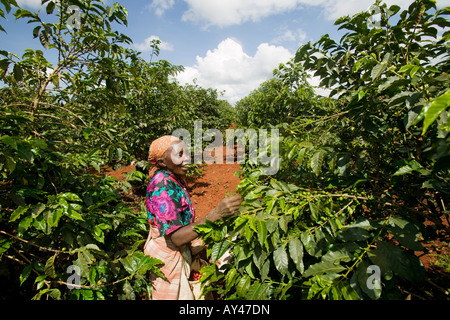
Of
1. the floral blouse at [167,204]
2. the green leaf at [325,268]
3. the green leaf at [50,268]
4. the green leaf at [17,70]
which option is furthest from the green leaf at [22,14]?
the green leaf at [325,268]

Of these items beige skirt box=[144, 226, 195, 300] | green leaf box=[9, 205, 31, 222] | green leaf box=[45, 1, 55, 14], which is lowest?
beige skirt box=[144, 226, 195, 300]

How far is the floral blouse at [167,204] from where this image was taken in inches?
65.4

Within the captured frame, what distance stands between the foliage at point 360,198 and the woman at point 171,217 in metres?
0.33

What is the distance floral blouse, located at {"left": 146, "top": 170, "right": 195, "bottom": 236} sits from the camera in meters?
1.66

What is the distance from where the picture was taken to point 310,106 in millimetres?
2287

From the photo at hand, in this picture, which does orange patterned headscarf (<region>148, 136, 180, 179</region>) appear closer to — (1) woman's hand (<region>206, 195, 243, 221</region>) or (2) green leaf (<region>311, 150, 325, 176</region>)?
(1) woman's hand (<region>206, 195, 243, 221</region>)

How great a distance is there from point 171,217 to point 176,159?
0.57 meters

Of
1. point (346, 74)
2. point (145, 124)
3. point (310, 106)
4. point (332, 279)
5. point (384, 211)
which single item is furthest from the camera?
point (145, 124)

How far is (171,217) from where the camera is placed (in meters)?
1.67

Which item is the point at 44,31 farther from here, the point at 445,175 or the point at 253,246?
the point at 445,175

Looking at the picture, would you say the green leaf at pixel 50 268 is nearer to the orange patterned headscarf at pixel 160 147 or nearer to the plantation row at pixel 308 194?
the plantation row at pixel 308 194

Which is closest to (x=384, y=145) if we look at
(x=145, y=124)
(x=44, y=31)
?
(x=44, y=31)

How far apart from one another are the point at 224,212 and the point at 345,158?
0.87m

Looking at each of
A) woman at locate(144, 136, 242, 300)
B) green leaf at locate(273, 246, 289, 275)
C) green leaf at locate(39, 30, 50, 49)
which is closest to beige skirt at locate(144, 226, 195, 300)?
woman at locate(144, 136, 242, 300)
